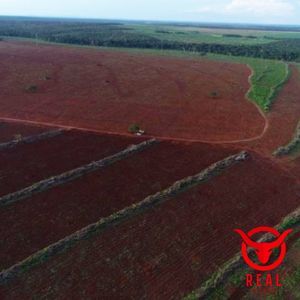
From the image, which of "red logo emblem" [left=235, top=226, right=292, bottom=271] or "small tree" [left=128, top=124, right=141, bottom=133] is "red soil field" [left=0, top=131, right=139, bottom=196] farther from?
"red logo emblem" [left=235, top=226, right=292, bottom=271]

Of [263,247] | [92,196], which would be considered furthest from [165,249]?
[92,196]

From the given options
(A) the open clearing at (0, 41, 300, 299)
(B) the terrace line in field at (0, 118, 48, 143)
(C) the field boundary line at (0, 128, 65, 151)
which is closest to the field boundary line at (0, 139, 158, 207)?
(A) the open clearing at (0, 41, 300, 299)

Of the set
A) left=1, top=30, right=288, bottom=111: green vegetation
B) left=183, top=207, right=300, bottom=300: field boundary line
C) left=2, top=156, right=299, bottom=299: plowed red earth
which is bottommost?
left=1, top=30, right=288, bottom=111: green vegetation

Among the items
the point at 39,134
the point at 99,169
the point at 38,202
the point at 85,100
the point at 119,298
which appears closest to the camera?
the point at 119,298

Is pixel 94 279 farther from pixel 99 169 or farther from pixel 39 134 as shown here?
pixel 39 134

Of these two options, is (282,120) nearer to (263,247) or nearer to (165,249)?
(263,247)

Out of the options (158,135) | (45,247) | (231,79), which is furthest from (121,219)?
(231,79)
